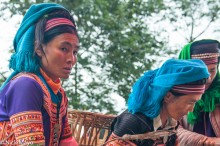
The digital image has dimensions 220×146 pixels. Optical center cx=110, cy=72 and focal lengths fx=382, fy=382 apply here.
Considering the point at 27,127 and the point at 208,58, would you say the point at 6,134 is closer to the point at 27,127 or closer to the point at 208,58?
the point at 27,127

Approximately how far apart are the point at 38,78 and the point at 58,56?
137 mm

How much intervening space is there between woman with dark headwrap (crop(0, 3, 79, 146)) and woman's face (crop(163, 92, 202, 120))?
0.55 meters

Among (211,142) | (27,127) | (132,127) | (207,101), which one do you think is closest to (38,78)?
(27,127)

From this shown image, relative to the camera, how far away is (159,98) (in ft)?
6.40

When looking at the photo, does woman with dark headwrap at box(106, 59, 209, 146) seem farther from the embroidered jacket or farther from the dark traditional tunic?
the embroidered jacket

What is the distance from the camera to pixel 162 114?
2.04 metres

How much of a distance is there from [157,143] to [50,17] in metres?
0.84

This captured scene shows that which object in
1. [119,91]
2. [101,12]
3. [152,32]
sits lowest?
[119,91]

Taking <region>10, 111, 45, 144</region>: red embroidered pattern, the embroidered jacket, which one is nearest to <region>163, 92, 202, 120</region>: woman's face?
the embroidered jacket

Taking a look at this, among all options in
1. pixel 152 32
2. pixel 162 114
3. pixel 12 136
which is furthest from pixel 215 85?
pixel 152 32

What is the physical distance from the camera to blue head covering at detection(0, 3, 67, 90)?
172 centimetres

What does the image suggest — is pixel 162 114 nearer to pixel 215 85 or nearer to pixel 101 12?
pixel 215 85

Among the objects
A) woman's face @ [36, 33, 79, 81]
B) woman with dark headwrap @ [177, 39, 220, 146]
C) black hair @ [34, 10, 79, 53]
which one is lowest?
woman with dark headwrap @ [177, 39, 220, 146]

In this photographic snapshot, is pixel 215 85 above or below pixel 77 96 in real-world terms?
above
